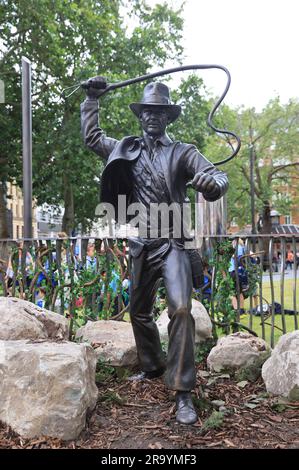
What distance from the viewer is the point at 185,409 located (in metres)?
3.55

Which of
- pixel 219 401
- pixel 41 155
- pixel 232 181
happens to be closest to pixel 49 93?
pixel 41 155

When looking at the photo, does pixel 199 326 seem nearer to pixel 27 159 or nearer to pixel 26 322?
pixel 26 322

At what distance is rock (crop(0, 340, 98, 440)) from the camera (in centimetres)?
321

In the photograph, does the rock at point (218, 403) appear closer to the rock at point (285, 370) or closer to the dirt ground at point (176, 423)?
the dirt ground at point (176, 423)

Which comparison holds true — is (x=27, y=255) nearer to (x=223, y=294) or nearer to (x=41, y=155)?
(x=223, y=294)

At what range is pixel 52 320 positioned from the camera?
4.91 m

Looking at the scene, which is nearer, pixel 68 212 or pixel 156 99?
pixel 156 99

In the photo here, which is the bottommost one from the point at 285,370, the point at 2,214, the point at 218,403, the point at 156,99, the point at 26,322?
the point at 218,403

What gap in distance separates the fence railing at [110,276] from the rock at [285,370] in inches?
69.4

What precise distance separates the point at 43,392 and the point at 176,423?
1039mm

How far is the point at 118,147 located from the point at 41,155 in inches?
552

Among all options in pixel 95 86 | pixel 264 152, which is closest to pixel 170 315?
pixel 95 86

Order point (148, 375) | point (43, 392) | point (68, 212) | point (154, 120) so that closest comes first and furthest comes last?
point (43, 392), point (154, 120), point (148, 375), point (68, 212)

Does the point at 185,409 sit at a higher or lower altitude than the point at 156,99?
lower
